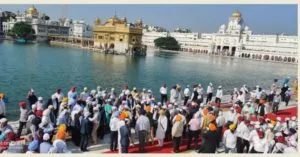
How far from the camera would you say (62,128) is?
504 cm

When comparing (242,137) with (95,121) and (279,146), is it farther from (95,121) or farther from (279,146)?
(95,121)

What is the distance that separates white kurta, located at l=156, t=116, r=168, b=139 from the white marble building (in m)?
76.2

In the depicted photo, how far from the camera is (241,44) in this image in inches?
3538

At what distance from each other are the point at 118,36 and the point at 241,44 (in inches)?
1699

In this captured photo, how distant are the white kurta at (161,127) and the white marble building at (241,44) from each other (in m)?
76.2

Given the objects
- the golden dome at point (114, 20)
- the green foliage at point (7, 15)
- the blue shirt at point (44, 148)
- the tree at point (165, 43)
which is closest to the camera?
the blue shirt at point (44, 148)

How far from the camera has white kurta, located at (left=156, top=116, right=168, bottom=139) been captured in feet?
22.3

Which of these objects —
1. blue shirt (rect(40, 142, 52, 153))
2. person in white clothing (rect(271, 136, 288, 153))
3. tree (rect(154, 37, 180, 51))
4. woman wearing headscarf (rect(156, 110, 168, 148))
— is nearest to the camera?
blue shirt (rect(40, 142, 52, 153))

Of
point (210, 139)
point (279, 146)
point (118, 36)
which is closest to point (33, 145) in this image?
point (210, 139)

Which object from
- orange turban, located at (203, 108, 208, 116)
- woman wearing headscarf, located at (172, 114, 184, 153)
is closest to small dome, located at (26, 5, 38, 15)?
orange turban, located at (203, 108, 208, 116)

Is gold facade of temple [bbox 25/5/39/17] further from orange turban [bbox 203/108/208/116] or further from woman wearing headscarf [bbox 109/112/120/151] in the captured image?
woman wearing headscarf [bbox 109/112/120/151]

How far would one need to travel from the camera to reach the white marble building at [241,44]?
81.9 m

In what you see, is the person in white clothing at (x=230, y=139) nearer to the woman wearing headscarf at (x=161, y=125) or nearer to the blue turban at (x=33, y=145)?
the woman wearing headscarf at (x=161, y=125)

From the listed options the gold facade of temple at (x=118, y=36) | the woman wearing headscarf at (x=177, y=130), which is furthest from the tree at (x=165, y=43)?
the woman wearing headscarf at (x=177, y=130)
